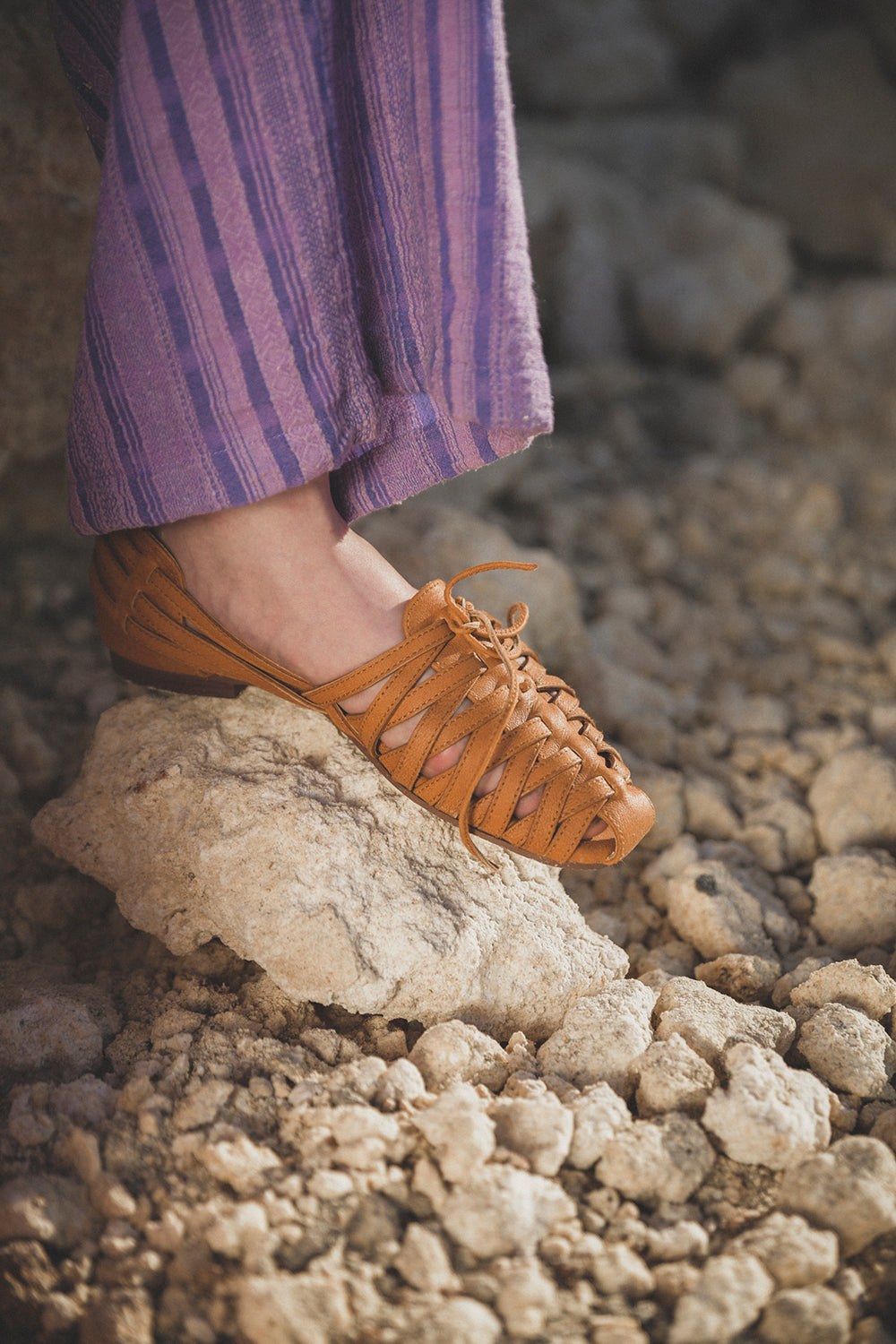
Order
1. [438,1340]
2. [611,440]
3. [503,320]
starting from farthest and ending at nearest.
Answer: [611,440]
[503,320]
[438,1340]

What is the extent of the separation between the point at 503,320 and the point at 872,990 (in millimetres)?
646

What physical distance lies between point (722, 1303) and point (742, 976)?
1.10ft

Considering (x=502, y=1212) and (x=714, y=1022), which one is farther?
(x=714, y=1022)

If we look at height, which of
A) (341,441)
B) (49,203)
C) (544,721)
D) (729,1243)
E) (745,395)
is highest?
(49,203)

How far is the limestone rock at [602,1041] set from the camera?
0.69 m

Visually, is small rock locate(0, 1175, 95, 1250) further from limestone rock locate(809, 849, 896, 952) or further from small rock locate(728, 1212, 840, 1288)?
limestone rock locate(809, 849, 896, 952)

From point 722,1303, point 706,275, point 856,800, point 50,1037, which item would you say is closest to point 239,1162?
point 50,1037

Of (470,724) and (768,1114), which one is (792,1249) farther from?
(470,724)

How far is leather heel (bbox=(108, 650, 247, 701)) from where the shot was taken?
2.82ft

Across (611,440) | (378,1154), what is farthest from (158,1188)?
(611,440)

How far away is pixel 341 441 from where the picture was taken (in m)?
0.75

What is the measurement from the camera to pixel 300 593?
798 mm

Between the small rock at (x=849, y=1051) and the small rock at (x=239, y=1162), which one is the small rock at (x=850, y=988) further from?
the small rock at (x=239, y=1162)

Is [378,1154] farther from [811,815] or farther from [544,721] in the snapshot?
[811,815]
